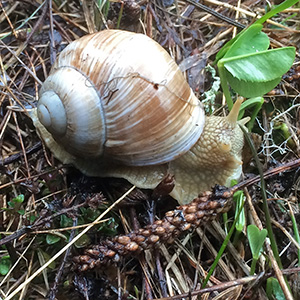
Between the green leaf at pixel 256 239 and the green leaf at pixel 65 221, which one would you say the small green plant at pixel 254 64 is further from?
the green leaf at pixel 65 221

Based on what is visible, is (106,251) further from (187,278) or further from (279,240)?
(279,240)

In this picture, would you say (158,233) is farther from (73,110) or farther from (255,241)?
(73,110)

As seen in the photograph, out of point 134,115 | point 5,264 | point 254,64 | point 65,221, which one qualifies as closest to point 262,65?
point 254,64

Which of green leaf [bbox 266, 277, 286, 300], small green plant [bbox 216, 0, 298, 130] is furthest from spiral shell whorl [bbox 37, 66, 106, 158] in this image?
green leaf [bbox 266, 277, 286, 300]

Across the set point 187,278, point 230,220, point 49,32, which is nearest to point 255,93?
point 230,220

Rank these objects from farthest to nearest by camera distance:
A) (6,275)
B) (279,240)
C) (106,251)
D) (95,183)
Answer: (95,183)
(279,240)
(6,275)
(106,251)

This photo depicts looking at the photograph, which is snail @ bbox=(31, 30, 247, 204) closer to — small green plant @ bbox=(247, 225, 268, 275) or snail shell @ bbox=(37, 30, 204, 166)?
snail shell @ bbox=(37, 30, 204, 166)
